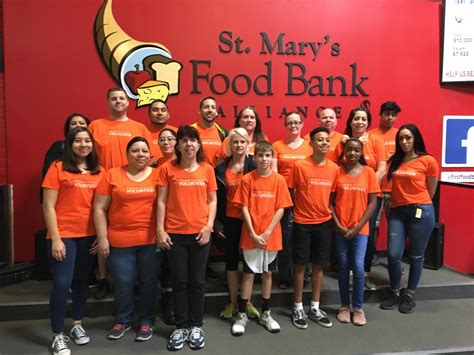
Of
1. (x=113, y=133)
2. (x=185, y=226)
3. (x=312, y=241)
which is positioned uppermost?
(x=113, y=133)

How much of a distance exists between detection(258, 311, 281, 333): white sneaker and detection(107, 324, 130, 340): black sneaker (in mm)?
1039

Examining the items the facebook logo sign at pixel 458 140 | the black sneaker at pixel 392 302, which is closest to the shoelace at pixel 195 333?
the black sneaker at pixel 392 302

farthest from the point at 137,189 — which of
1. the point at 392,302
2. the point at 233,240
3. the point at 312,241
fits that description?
the point at 392,302

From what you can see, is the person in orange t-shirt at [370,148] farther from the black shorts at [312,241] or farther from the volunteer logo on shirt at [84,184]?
the volunteer logo on shirt at [84,184]

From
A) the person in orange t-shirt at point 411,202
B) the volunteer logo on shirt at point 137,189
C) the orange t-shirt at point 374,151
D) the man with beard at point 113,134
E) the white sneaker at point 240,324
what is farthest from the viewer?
the orange t-shirt at point 374,151

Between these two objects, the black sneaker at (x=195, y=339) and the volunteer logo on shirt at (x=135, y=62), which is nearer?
the black sneaker at (x=195, y=339)

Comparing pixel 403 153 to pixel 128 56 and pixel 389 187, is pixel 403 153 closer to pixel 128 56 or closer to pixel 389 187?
pixel 389 187

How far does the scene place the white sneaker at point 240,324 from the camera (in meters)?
2.84

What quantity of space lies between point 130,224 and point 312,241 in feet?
4.59

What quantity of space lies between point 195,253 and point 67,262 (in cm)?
84

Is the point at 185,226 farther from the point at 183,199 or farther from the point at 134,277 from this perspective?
the point at 134,277

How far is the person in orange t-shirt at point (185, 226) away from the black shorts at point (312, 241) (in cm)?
73

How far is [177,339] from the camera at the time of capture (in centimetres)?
265

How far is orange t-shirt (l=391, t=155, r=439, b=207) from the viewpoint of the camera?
10.5 feet
